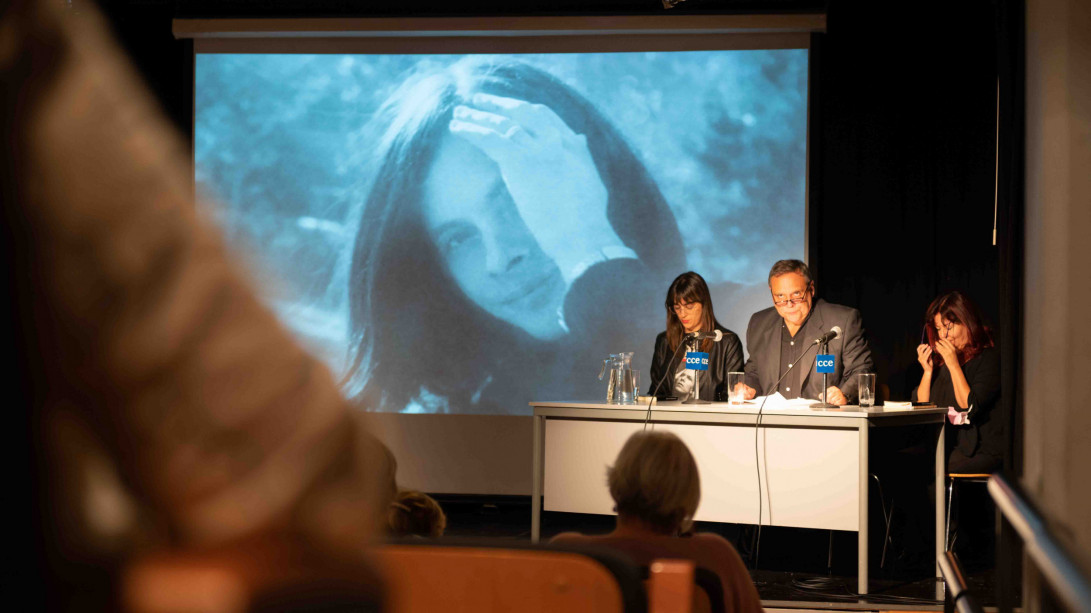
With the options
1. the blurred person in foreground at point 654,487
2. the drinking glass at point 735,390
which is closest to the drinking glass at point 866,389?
the drinking glass at point 735,390

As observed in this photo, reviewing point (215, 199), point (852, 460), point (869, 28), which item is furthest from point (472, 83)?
point (215, 199)

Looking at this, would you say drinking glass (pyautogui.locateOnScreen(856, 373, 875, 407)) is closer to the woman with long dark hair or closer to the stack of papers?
the stack of papers

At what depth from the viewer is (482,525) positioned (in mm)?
5809

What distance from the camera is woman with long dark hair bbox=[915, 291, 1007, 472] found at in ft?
14.4

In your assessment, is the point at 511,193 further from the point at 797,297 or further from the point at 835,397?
the point at 835,397

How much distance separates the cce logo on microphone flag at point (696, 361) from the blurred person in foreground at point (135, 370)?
163 inches

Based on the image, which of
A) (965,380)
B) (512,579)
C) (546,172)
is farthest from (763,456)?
(512,579)

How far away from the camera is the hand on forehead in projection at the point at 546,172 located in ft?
20.0

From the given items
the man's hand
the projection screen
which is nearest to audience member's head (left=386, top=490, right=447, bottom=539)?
the man's hand

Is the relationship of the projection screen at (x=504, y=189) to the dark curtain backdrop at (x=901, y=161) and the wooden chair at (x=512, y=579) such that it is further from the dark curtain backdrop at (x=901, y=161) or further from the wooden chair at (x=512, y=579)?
the wooden chair at (x=512, y=579)

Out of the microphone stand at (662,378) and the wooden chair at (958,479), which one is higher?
the microphone stand at (662,378)

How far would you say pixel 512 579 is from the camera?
3.10 feet

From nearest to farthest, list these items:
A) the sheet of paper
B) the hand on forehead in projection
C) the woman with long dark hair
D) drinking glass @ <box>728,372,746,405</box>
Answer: the sheet of paper, drinking glass @ <box>728,372,746,405</box>, the woman with long dark hair, the hand on forehead in projection

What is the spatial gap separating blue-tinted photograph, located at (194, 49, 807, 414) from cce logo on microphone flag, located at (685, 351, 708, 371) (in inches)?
64.8
